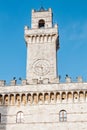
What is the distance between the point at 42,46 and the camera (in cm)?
4594

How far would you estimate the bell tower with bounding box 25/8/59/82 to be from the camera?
44.5 metres

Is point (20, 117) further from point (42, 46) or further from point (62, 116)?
point (42, 46)

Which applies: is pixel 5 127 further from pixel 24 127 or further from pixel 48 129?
pixel 48 129

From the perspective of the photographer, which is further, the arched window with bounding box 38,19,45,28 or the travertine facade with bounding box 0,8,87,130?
the arched window with bounding box 38,19,45,28

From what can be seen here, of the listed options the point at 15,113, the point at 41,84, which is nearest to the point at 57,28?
the point at 41,84

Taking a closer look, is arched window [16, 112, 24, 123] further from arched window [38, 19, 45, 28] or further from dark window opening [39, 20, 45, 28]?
dark window opening [39, 20, 45, 28]

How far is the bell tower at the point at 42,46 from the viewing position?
146ft

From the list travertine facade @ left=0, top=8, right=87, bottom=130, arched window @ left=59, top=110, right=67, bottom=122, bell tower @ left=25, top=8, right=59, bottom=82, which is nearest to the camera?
travertine facade @ left=0, top=8, right=87, bottom=130

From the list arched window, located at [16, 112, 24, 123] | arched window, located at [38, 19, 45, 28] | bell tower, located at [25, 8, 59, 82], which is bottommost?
arched window, located at [16, 112, 24, 123]

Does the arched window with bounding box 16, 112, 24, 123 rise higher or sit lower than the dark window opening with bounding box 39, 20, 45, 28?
lower

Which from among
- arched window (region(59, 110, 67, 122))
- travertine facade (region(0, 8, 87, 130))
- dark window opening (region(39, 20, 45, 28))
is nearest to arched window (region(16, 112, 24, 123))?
travertine facade (region(0, 8, 87, 130))

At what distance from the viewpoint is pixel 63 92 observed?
40.0 m

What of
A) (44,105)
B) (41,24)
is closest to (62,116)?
(44,105)

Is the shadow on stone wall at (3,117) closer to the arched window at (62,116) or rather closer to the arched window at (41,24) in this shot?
the arched window at (62,116)
